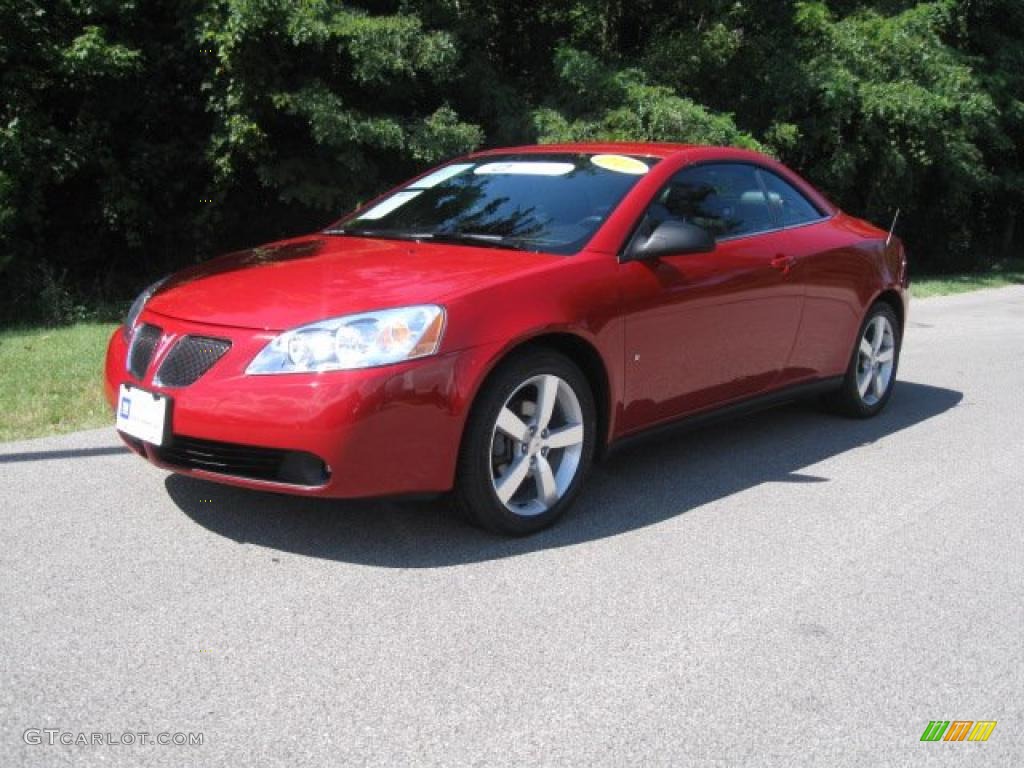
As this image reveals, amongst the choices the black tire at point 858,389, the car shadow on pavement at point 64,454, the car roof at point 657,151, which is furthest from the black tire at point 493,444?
the black tire at point 858,389

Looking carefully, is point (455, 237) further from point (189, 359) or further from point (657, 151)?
point (189, 359)

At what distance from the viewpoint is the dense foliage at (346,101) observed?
9984 mm

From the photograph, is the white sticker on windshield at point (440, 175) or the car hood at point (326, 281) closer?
the car hood at point (326, 281)

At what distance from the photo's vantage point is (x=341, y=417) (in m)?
3.60

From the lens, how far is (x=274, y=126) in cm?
1106

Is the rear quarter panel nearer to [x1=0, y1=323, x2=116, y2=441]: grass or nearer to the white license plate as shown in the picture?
the white license plate

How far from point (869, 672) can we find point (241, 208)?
392 inches

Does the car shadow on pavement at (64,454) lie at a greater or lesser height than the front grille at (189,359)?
lesser

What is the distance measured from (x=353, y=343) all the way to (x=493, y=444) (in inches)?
28.3

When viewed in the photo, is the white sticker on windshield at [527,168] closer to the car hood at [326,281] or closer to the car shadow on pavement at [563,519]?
the car hood at [326,281]

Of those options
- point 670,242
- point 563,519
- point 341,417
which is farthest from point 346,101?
point 341,417

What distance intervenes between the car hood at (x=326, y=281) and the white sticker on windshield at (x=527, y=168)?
0.75 metres

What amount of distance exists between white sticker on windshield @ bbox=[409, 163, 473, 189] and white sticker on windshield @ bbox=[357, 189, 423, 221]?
0.18ft

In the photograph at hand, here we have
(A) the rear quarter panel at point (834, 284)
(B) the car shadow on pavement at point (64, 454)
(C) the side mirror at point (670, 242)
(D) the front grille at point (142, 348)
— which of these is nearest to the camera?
(D) the front grille at point (142, 348)
